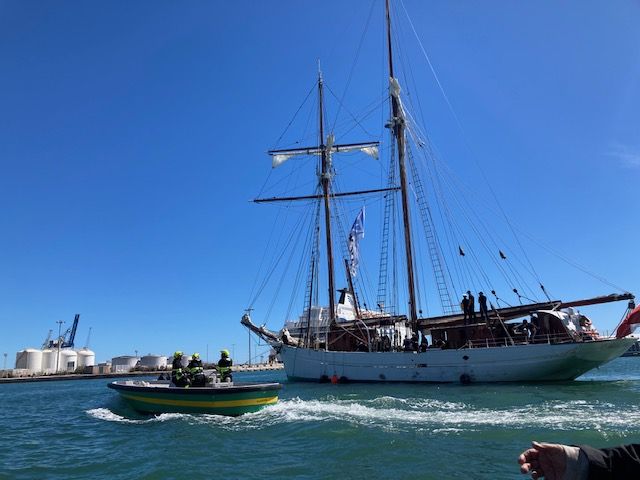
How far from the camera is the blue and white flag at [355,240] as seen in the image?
163ft

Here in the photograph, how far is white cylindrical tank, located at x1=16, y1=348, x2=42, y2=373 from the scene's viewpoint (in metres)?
101

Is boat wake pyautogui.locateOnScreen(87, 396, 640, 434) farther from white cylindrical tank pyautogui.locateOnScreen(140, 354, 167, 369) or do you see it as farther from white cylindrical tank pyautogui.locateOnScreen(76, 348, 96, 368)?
white cylindrical tank pyautogui.locateOnScreen(76, 348, 96, 368)

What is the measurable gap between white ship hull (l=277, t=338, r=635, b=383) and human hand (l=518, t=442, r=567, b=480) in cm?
2915

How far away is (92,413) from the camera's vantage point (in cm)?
2308

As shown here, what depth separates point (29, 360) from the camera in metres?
101

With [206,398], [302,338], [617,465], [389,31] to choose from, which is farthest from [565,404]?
[389,31]

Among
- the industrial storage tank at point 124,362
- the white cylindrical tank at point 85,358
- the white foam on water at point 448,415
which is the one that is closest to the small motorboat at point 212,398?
the white foam on water at point 448,415

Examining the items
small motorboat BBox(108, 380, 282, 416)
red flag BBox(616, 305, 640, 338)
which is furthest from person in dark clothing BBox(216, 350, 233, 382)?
red flag BBox(616, 305, 640, 338)

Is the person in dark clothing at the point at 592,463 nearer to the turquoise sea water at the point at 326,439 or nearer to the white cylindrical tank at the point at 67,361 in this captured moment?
the turquoise sea water at the point at 326,439

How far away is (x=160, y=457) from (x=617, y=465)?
1171 cm

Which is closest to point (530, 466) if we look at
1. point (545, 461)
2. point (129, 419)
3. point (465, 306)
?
point (545, 461)

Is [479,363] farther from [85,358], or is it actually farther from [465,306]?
[85,358]

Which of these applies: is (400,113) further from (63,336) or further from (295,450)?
(63,336)

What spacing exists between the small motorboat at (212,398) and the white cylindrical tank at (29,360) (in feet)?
323
